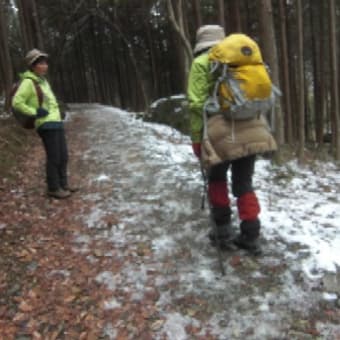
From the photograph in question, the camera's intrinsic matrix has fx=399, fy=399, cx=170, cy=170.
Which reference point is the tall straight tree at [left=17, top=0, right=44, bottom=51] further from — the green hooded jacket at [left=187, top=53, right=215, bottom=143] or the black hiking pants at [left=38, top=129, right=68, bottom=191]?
the green hooded jacket at [left=187, top=53, right=215, bottom=143]

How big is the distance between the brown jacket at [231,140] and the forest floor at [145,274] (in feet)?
3.80

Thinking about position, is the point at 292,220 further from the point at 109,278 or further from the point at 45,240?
the point at 45,240

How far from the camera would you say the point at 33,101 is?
5.65 metres

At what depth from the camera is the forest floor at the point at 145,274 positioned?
3348 mm

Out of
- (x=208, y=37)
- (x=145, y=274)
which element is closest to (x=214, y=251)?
(x=145, y=274)

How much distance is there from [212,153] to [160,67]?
2252 cm

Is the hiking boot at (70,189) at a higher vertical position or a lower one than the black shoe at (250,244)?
higher

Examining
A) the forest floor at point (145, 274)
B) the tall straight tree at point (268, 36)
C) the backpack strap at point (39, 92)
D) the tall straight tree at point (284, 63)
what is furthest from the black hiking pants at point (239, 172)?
the tall straight tree at point (284, 63)

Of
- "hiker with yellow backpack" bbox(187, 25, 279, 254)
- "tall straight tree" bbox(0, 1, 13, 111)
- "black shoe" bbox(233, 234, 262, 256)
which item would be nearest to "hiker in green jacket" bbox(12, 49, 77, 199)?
"hiker with yellow backpack" bbox(187, 25, 279, 254)

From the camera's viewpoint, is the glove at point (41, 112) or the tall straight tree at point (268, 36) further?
the tall straight tree at point (268, 36)

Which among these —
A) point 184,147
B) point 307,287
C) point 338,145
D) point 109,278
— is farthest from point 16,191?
point 338,145

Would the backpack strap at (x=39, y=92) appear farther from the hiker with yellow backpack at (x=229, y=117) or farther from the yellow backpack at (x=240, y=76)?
the yellow backpack at (x=240, y=76)

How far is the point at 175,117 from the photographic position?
12734mm

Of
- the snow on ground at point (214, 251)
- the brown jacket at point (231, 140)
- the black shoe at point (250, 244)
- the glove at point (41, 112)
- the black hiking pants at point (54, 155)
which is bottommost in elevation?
the snow on ground at point (214, 251)
